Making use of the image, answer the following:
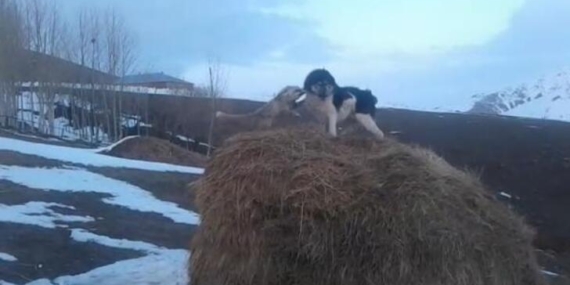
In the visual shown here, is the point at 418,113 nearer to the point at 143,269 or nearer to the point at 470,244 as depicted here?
the point at 143,269

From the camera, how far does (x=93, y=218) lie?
12641 millimetres

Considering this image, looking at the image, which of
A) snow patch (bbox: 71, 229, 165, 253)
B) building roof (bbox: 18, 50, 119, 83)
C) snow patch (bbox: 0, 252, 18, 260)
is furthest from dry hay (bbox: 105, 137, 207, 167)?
building roof (bbox: 18, 50, 119, 83)

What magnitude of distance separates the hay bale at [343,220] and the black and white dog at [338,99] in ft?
12.5

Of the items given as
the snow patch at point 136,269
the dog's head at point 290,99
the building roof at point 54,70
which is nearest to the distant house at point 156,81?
the building roof at point 54,70

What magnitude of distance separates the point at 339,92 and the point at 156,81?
50.4 m

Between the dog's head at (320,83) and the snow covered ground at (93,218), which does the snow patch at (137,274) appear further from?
the dog's head at (320,83)

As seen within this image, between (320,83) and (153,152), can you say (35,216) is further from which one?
(153,152)

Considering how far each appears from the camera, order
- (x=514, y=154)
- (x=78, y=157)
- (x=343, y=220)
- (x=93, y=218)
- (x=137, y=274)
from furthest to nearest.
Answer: (x=514, y=154), (x=78, y=157), (x=93, y=218), (x=137, y=274), (x=343, y=220)

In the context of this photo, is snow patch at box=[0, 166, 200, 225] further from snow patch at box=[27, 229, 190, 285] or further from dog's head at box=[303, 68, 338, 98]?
dog's head at box=[303, 68, 338, 98]

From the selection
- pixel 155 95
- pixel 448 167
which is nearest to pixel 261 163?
pixel 448 167

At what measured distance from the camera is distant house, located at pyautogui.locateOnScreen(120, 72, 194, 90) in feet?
163

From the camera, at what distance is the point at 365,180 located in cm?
590

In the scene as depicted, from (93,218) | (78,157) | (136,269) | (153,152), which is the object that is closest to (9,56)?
(153,152)

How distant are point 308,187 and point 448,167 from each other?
1299mm
